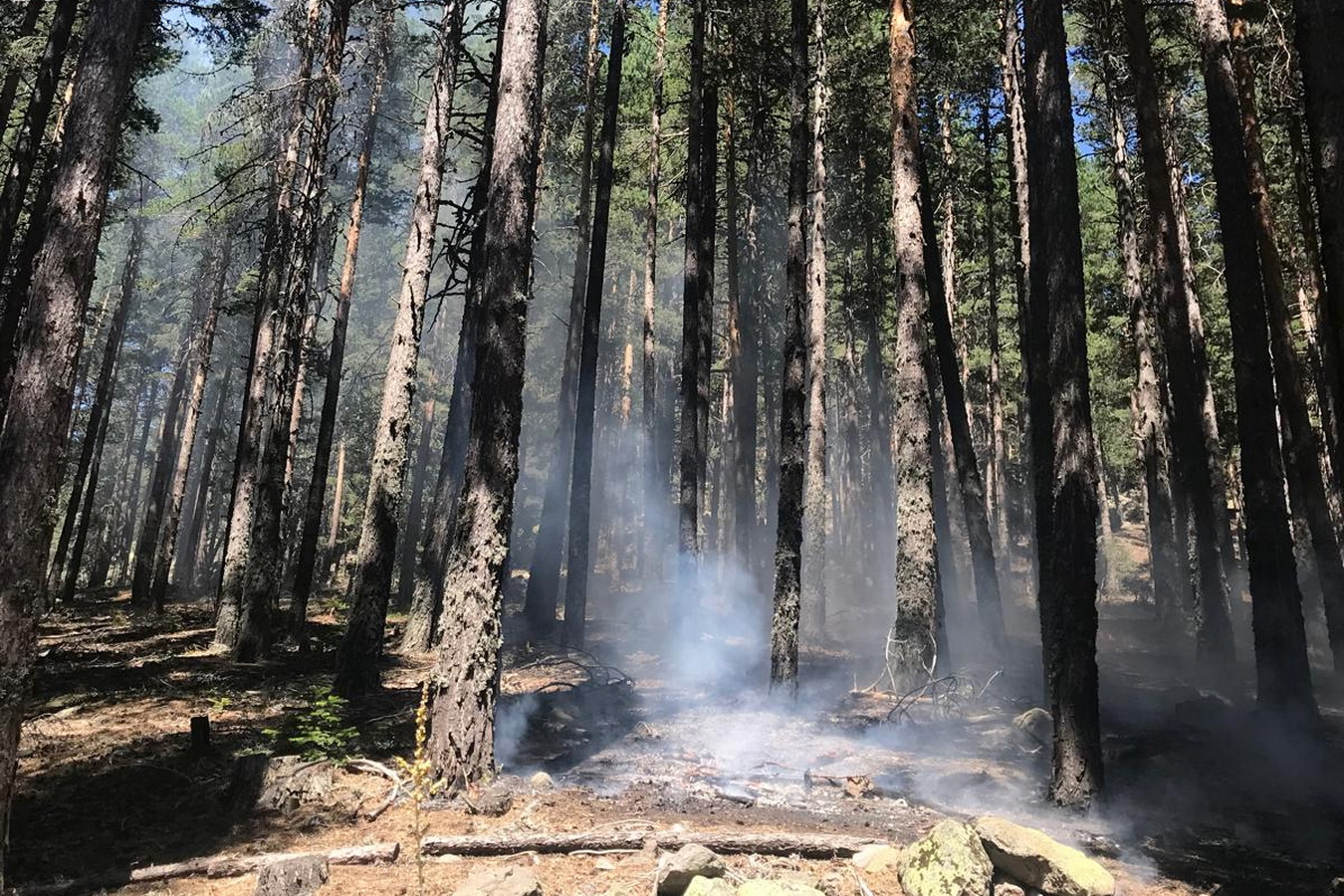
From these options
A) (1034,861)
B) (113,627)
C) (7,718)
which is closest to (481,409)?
(7,718)

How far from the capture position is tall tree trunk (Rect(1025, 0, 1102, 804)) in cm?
692

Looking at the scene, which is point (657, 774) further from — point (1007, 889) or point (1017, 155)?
point (1017, 155)

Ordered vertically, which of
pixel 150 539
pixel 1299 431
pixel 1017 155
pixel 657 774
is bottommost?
pixel 657 774

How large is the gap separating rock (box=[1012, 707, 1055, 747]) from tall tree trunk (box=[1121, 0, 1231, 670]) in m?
6.93

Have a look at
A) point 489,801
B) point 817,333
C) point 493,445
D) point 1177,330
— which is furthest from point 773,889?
point 817,333

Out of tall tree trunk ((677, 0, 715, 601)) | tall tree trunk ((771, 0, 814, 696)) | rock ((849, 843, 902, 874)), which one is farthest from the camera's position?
tall tree trunk ((677, 0, 715, 601))

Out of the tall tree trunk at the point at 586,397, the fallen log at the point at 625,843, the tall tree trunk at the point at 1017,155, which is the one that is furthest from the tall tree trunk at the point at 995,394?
the fallen log at the point at 625,843

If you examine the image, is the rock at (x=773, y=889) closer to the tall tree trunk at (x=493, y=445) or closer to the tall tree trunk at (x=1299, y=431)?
the tall tree trunk at (x=493, y=445)

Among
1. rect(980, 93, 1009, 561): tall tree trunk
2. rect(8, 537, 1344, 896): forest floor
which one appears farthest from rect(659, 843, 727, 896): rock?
rect(980, 93, 1009, 561): tall tree trunk

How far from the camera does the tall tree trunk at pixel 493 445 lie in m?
6.66

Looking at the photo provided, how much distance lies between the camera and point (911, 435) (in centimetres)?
1095

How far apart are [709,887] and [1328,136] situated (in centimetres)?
598

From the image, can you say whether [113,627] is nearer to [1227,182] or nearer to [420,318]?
[420,318]

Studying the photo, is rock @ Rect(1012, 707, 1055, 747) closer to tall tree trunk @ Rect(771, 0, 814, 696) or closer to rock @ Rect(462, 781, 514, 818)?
tall tree trunk @ Rect(771, 0, 814, 696)
